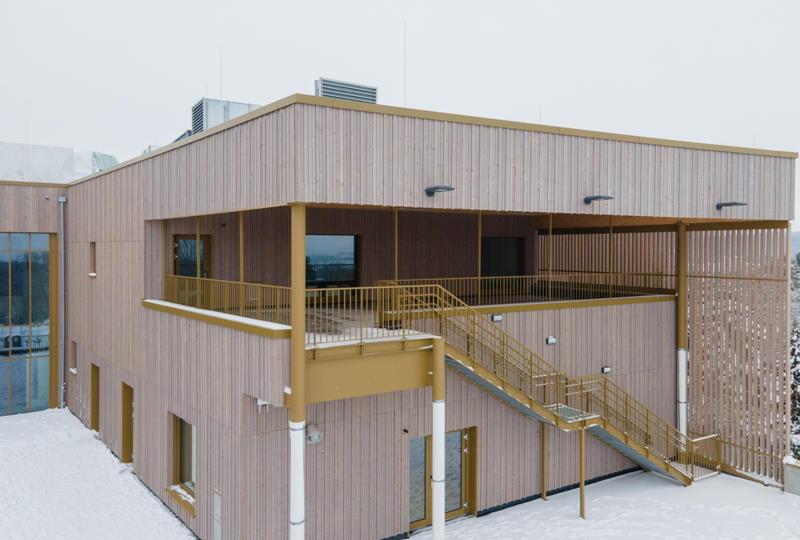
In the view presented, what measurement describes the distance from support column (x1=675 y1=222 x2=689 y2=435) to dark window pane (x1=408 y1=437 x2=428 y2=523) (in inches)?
322

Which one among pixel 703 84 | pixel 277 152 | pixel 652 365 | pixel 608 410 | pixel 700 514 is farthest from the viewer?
pixel 703 84

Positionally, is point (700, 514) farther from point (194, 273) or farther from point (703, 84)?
point (703, 84)

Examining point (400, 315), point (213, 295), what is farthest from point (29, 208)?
point (400, 315)

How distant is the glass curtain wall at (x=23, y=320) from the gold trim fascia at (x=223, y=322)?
8.96m

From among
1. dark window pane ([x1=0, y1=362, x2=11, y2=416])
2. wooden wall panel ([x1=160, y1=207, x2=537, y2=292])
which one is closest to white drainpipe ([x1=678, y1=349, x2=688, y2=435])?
wooden wall panel ([x1=160, y1=207, x2=537, y2=292])

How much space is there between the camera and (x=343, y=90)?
47.2 feet

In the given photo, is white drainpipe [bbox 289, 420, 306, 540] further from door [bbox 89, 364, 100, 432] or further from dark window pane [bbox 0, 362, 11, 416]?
dark window pane [bbox 0, 362, 11, 416]

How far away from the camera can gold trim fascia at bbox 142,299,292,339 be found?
10.2 meters

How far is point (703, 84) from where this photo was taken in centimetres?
7325

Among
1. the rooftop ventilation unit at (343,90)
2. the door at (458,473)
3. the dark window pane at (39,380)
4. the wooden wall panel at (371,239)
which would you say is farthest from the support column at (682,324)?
the dark window pane at (39,380)

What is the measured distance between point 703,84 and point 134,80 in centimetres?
5966

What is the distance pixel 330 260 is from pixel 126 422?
6510mm

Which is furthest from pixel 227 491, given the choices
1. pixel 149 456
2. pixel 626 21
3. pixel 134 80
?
pixel 626 21

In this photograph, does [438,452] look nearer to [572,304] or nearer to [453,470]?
[453,470]
